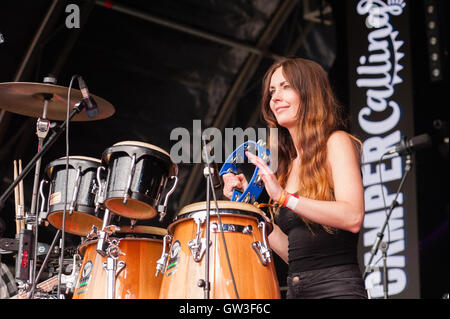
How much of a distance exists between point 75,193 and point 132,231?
15.8 inches

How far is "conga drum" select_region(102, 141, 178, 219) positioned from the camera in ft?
9.21

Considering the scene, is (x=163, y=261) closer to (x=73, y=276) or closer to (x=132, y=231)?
(x=132, y=231)

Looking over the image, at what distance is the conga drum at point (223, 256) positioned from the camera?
2.41 m

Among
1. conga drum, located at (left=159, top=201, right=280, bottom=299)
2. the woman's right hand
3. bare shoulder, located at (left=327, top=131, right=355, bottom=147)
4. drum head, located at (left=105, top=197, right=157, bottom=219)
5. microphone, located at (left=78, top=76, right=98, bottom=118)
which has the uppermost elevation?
microphone, located at (left=78, top=76, right=98, bottom=118)

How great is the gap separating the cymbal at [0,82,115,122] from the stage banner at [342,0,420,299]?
277 centimetres

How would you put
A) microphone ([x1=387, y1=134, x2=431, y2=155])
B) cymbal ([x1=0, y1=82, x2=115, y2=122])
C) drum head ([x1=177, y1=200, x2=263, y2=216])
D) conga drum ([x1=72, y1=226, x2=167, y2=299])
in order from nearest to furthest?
drum head ([x1=177, y1=200, x2=263, y2=216]) < conga drum ([x1=72, y1=226, x2=167, y2=299]) < cymbal ([x1=0, y1=82, x2=115, y2=122]) < microphone ([x1=387, y1=134, x2=431, y2=155])

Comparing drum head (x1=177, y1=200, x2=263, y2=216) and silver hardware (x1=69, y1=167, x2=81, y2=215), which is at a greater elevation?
silver hardware (x1=69, y1=167, x2=81, y2=215)

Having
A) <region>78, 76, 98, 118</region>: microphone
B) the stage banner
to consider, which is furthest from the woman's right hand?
the stage banner

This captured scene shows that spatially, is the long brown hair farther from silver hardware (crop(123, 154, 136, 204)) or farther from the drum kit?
silver hardware (crop(123, 154, 136, 204))

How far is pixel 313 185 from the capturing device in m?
2.57

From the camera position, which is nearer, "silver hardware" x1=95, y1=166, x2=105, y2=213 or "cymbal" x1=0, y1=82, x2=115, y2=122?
"silver hardware" x1=95, y1=166, x2=105, y2=213

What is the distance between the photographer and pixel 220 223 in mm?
2377
